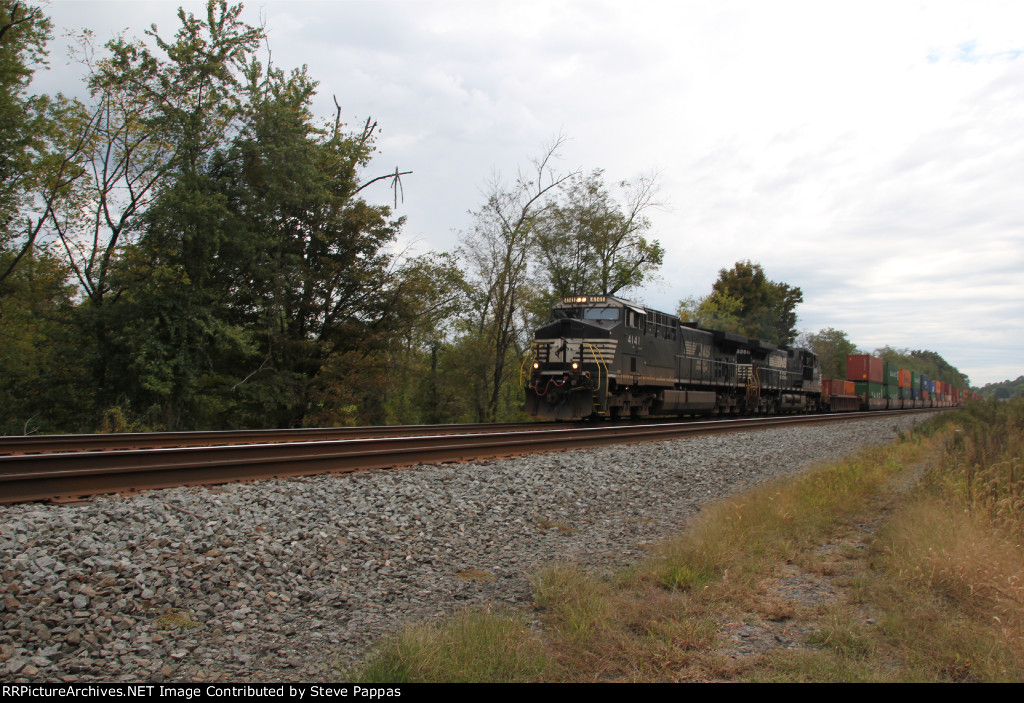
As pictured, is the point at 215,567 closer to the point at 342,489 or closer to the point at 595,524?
the point at 342,489

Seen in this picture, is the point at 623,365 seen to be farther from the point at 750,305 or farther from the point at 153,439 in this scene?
the point at 750,305

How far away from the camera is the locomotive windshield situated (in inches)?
674

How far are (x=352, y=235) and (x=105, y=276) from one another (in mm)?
7940

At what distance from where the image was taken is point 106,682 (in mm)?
3301

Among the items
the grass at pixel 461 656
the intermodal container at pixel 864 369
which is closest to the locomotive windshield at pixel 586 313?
the grass at pixel 461 656

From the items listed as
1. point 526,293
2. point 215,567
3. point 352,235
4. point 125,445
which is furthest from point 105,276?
point 215,567

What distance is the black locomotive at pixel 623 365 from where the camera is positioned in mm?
16312

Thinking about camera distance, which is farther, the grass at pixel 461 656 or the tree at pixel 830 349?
the tree at pixel 830 349

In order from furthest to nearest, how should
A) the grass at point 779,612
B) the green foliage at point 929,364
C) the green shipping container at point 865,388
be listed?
the green foliage at point 929,364 < the green shipping container at point 865,388 < the grass at point 779,612

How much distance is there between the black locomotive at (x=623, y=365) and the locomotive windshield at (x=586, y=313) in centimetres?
3

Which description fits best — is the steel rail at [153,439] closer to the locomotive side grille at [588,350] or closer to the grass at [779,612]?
the locomotive side grille at [588,350]

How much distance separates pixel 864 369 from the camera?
135ft

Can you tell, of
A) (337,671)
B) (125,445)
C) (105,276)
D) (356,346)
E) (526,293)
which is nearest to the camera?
(337,671)

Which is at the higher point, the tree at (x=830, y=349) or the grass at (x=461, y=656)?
the tree at (x=830, y=349)
